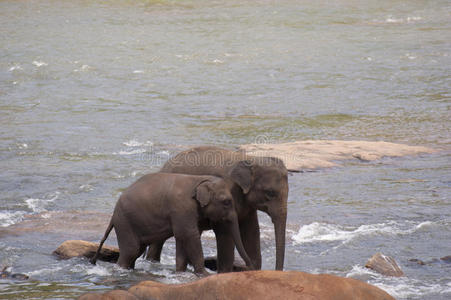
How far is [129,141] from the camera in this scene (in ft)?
55.5

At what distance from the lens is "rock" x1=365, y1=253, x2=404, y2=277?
8.58 m

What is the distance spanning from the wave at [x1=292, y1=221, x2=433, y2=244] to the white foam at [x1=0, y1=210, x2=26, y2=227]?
145 inches

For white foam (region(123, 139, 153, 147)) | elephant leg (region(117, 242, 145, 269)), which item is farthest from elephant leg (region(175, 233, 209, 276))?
white foam (region(123, 139, 153, 147))

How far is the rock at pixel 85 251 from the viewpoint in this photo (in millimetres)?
9188

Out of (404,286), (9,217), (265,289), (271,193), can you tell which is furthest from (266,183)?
(9,217)

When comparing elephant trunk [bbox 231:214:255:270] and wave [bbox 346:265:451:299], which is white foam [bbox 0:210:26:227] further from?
wave [bbox 346:265:451:299]

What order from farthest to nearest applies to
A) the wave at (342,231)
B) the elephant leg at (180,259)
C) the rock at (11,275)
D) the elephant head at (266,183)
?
the wave at (342,231)
the elephant leg at (180,259)
the rock at (11,275)
the elephant head at (266,183)

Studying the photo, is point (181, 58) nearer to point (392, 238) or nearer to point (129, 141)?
point (129, 141)

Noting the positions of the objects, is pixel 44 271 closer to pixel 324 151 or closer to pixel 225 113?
pixel 324 151

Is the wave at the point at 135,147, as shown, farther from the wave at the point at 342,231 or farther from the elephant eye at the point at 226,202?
the elephant eye at the point at 226,202

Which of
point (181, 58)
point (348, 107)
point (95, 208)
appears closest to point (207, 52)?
point (181, 58)

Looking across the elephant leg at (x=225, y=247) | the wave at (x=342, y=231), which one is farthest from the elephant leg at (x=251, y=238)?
the wave at (x=342, y=231)

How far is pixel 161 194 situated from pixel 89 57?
67.5 feet

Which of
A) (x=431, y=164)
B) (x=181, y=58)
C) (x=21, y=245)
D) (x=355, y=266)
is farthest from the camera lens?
(x=181, y=58)
